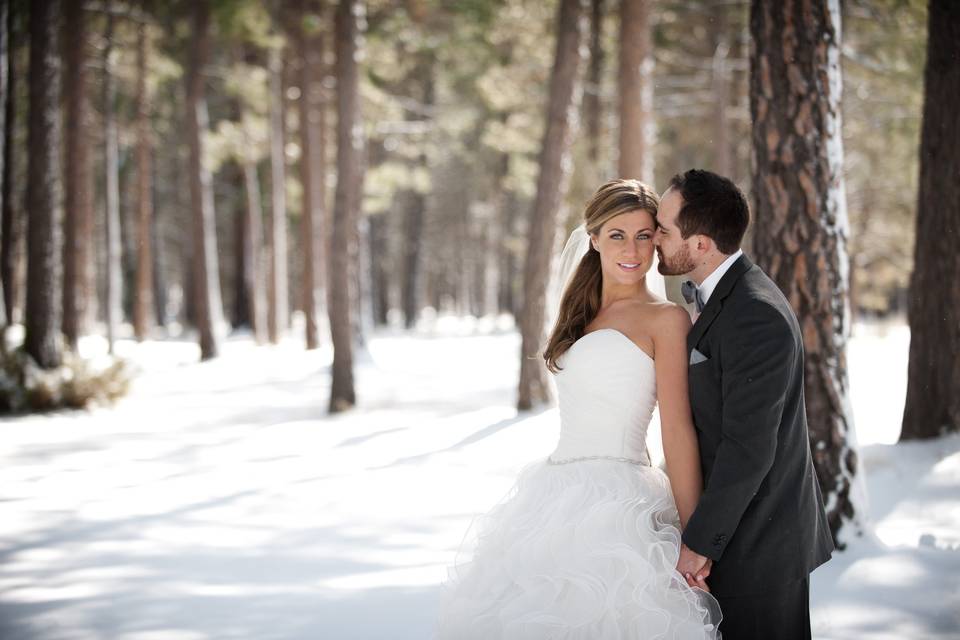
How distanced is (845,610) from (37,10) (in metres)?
13.3

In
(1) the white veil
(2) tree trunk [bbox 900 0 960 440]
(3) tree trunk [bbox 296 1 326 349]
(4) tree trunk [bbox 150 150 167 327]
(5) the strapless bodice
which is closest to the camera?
(5) the strapless bodice

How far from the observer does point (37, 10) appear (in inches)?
449

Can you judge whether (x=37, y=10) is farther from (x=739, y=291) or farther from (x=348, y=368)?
(x=739, y=291)

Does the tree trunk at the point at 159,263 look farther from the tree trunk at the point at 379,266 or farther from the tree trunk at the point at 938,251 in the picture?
the tree trunk at the point at 938,251

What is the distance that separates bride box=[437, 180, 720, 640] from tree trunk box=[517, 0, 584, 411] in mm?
7396

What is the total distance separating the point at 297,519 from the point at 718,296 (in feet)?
15.7

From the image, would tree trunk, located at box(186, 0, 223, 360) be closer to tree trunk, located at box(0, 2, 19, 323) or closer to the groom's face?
tree trunk, located at box(0, 2, 19, 323)

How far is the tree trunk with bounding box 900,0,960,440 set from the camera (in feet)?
21.6

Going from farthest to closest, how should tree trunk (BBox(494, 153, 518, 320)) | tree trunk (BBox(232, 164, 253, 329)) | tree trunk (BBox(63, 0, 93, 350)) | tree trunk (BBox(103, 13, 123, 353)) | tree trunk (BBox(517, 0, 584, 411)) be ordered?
tree trunk (BBox(494, 153, 518, 320))
tree trunk (BBox(232, 164, 253, 329))
tree trunk (BBox(103, 13, 123, 353))
tree trunk (BBox(63, 0, 93, 350))
tree trunk (BBox(517, 0, 584, 411))

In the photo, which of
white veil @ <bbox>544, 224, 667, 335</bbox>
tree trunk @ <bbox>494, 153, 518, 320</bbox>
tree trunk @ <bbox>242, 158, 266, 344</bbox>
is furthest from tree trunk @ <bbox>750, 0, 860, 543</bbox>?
tree trunk @ <bbox>494, 153, 518, 320</bbox>

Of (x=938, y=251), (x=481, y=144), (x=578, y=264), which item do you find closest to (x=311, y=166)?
(x=938, y=251)

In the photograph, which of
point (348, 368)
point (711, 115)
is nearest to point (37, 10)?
point (348, 368)

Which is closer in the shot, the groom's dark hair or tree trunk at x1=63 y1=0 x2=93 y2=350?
the groom's dark hair

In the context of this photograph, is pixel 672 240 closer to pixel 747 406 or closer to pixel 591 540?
pixel 747 406
